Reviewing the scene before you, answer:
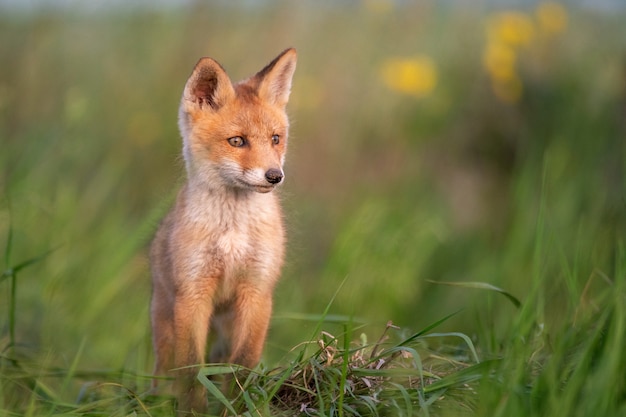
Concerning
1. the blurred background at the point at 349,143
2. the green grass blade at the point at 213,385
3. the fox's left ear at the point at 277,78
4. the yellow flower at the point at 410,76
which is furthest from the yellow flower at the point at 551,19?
the green grass blade at the point at 213,385

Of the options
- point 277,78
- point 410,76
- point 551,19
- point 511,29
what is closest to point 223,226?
point 277,78

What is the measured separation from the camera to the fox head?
14.2 ft

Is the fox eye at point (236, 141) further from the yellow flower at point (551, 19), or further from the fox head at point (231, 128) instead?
the yellow flower at point (551, 19)

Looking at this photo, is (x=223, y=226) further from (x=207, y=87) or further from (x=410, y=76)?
(x=410, y=76)

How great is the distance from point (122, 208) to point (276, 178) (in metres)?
3.97

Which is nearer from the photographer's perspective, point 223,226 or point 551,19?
point 223,226

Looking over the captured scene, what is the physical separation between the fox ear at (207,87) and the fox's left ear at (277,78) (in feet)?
0.71

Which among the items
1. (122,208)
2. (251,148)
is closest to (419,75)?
(122,208)

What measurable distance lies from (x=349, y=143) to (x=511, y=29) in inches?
91.2

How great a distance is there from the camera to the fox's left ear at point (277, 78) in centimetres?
473

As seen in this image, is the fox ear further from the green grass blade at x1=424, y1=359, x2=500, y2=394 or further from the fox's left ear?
the green grass blade at x1=424, y1=359, x2=500, y2=394

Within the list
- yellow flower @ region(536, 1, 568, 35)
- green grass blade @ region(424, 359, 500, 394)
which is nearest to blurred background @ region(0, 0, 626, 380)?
yellow flower @ region(536, 1, 568, 35)

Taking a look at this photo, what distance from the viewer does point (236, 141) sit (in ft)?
14.6

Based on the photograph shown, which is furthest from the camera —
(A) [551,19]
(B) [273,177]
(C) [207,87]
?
(A) [551,19]
